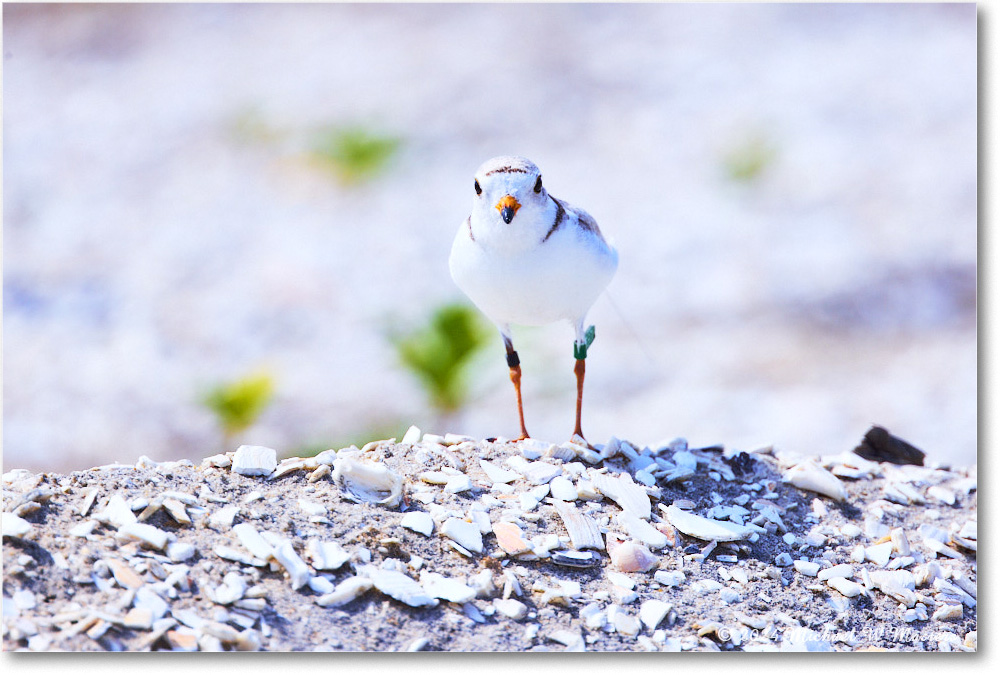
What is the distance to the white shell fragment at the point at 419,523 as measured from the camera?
268cm

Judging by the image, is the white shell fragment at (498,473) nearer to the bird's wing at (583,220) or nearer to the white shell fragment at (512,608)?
the white shell fragment at (512,608)

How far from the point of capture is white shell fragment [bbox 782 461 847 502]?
10.6 feet

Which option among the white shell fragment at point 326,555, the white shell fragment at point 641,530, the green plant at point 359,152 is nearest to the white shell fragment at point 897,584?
the white shell fragment at point 641,530

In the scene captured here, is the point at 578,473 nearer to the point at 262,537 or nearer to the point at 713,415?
the point at 262,537

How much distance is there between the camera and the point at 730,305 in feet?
21.9

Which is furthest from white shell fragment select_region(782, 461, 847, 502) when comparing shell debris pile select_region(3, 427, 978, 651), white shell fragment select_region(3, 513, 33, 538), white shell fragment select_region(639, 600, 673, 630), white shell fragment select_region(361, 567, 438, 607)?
white shell fragment select_region(3, 513, 33, 538)

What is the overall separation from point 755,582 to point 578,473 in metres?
0.63

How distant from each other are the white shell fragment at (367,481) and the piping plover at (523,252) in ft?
2.10

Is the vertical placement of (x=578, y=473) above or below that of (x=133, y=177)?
below

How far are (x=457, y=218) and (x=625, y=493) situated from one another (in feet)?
14.3

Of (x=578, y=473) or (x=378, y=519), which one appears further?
(x=578, y=473)

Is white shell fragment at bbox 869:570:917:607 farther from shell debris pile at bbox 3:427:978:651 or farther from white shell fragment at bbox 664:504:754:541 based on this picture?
white shell fragment at bbox 664:504:754:541

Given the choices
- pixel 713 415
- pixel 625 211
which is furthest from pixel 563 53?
pixel 713 415

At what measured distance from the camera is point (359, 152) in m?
7.51
